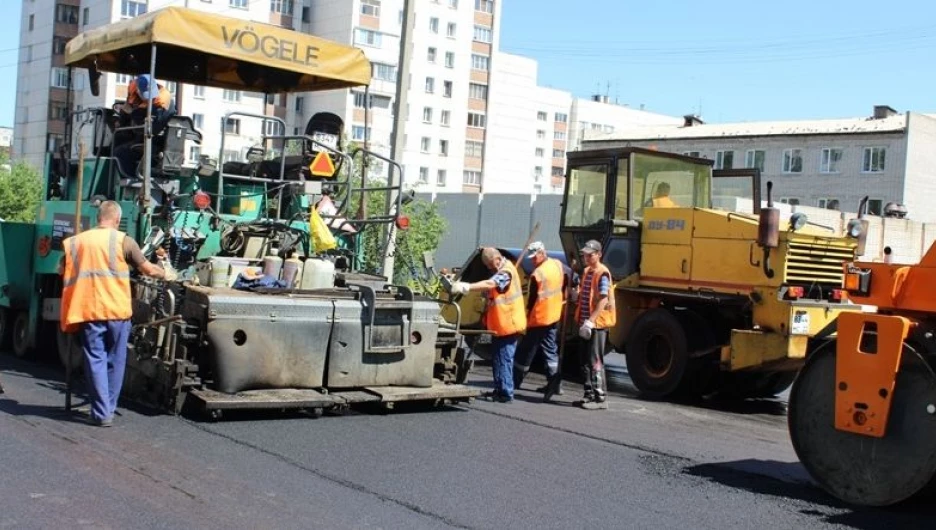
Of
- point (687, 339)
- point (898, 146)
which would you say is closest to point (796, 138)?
point (898, 146)

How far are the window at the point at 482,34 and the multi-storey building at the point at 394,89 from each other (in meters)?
0.07

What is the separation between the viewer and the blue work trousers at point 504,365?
10.1 metres

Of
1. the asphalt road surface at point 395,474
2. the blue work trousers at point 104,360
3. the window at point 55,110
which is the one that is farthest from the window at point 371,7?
the blue work trousers at point 104,360

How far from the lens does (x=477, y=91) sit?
75.2 m

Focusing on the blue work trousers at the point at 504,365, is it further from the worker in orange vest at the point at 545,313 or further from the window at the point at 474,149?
the window at the point at 474,149

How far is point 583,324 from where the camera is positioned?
10312 millimetres

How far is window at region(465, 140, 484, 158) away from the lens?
248ft

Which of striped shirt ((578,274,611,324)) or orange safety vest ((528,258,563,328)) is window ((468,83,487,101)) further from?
striped shirt ((578,274,611,324))

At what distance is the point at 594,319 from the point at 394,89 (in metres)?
49.8

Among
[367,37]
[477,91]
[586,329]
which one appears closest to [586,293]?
[586,329]

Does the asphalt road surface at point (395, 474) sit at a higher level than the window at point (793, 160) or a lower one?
lower

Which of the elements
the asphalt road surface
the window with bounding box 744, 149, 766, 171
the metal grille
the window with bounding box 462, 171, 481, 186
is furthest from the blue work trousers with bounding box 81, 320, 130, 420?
the window with bounding box 462, 171, 481, 186

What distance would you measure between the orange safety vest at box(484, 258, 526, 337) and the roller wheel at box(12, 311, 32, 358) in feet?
15.4

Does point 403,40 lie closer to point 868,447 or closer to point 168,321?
point 168,321
